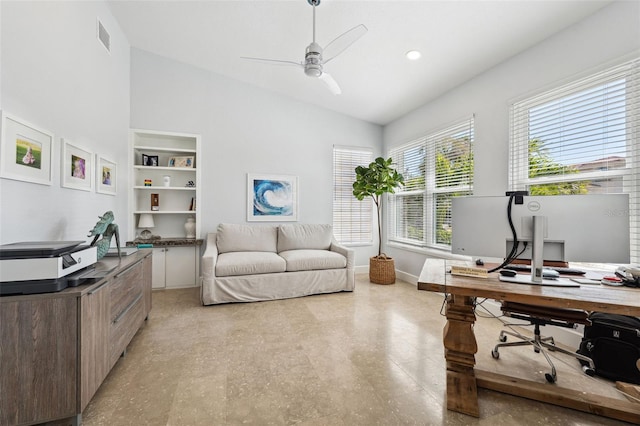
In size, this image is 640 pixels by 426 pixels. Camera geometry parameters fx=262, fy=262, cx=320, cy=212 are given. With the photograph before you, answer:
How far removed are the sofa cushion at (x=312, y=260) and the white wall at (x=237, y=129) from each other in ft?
3.24

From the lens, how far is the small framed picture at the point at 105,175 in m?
2.82

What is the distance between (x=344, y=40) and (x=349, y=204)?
315 cm

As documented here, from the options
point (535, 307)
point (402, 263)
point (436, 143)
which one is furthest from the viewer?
point (402, 263)

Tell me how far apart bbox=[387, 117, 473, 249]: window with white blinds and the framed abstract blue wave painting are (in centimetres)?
190

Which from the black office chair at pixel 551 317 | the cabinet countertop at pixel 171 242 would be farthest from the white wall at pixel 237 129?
the black office chair at pixel 551 317

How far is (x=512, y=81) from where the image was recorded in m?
2.85

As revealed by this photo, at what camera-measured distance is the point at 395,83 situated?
365 centimetres

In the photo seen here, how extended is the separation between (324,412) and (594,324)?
Answer: 6.77 ft

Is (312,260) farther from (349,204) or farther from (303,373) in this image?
(303,373)

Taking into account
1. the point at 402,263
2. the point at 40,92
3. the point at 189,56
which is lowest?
the point at 402,263

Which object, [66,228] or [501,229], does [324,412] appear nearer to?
[501,229]

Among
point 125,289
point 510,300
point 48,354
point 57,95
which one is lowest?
point 48,354

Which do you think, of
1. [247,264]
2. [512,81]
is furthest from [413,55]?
[247,264]

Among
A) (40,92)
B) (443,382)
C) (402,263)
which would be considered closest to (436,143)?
(402,263)
